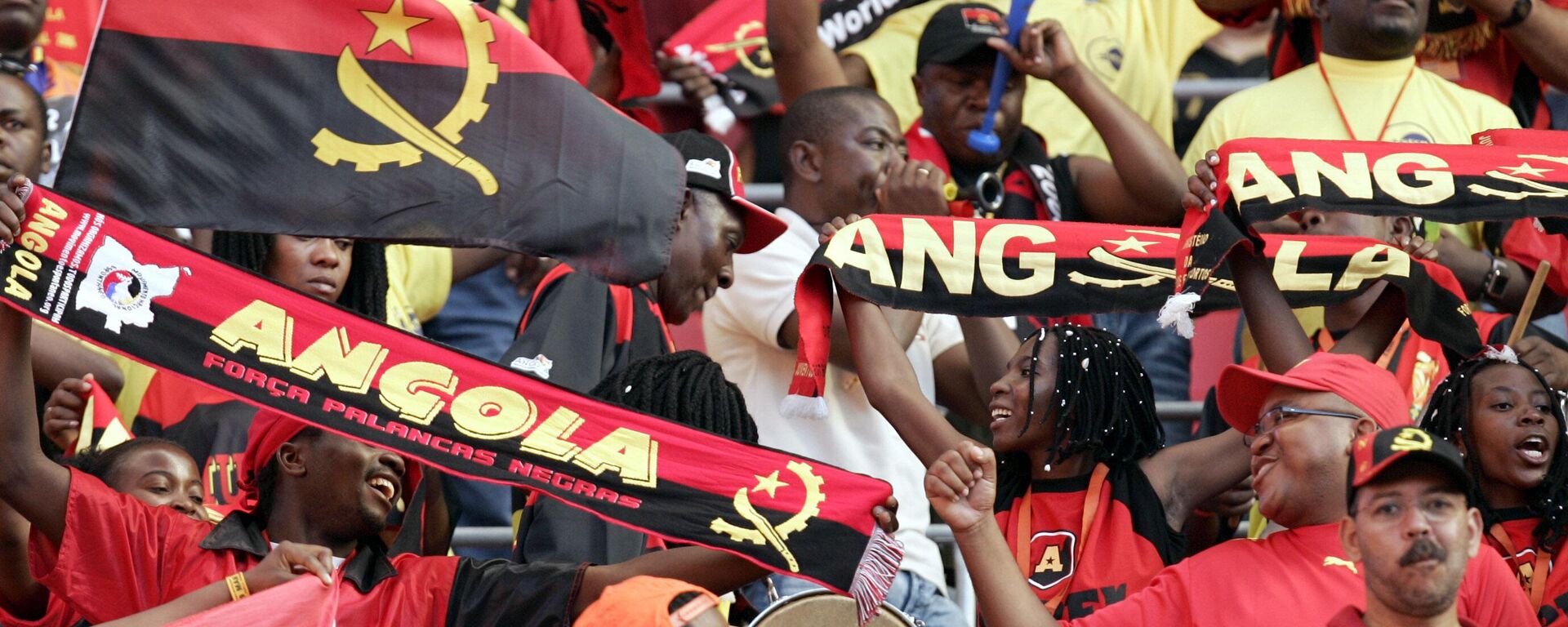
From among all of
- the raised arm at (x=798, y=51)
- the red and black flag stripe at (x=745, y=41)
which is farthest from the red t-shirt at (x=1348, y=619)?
the red and black flag stripe at (x=745, y=41)

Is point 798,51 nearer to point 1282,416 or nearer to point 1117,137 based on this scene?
point 1117,137

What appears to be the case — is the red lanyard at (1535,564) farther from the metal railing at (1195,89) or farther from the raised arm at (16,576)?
the raised arm at (16,576)

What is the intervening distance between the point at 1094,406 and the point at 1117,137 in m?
1.54

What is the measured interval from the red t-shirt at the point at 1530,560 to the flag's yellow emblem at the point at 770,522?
1553 millimetres

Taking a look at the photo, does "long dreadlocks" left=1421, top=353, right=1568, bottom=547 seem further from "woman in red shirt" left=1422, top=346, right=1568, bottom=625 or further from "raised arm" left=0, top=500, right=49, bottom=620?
"raised arm" left=0, top=500, right=49, bottom=620

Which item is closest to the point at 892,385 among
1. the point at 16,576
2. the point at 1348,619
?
the point at 1348,619

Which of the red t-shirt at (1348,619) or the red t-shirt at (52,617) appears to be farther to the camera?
the red t-shirt at (52,617)

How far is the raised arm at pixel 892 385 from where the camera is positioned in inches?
197

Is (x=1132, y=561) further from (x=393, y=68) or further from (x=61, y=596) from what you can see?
(x=61, y=596)

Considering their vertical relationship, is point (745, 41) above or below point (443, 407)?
above

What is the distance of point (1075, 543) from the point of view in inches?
194

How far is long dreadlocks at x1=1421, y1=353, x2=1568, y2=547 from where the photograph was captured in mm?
5090

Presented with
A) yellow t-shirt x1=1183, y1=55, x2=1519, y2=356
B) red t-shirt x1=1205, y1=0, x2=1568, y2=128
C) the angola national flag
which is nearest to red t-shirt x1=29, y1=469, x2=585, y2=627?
the angola national flag

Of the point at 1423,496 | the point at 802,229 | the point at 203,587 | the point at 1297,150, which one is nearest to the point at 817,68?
the point at 802,229
